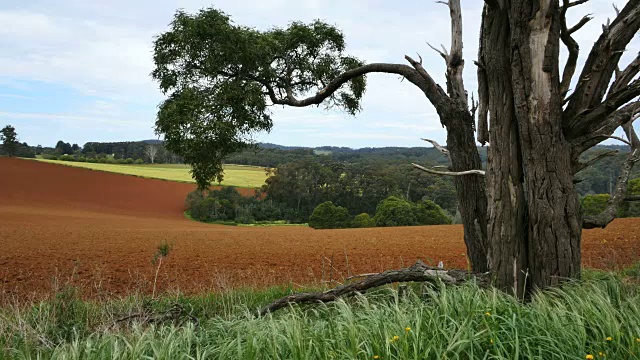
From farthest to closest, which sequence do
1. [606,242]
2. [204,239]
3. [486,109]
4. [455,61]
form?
[204,239] < [606,242] < [455,61] < [486,109]

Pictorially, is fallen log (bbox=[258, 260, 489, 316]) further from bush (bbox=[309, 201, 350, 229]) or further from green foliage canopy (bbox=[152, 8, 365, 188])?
bush (bbox=[309, 201, 350, 229])

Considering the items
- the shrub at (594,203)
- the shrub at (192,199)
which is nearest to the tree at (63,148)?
the shrub at (192,199)

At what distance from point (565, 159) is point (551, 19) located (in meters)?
1.63

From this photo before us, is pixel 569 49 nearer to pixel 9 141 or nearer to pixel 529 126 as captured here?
pixel 529 126

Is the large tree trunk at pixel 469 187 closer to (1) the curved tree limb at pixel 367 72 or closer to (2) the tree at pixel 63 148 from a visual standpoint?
(1) the curved tree limb at pixel 367 72

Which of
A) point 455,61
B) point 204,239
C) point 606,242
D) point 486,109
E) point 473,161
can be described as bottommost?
point 204,239

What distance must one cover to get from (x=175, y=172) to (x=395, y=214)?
1334 inches

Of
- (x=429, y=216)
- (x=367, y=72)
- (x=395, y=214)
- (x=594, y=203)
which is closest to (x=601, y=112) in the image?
(x=367, y=72)

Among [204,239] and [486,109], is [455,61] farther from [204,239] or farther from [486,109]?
[204,239]

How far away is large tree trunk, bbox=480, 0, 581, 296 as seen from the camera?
5.58 metres

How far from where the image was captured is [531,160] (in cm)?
561

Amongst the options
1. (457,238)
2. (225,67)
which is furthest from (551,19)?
(457,238)

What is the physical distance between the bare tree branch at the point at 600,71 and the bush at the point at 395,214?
4148cm

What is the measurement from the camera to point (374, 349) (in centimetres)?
380
